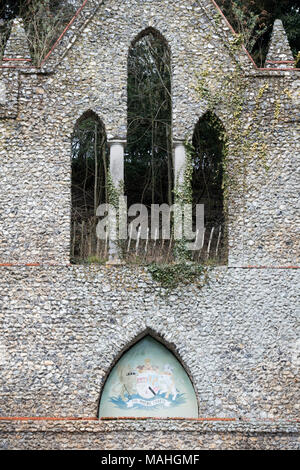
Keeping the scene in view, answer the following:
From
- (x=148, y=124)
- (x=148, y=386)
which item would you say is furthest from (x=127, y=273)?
(x=148, y=124)

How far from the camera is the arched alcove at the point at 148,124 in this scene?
19.6m

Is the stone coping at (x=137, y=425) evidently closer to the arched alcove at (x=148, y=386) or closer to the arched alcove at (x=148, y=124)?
the arched alcove at (x=148, y=386)

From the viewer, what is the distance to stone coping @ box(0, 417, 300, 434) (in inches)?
468

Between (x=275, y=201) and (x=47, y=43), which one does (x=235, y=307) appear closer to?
(x=275, y=201)

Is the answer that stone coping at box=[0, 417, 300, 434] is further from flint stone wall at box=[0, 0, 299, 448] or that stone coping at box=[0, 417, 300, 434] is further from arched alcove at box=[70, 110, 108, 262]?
arched alcove at box=[70, 110, 108, 262]

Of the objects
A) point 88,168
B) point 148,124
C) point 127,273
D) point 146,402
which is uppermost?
point 148,124

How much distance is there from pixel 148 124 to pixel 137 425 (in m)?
11.3

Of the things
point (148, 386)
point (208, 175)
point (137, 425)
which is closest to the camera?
point (137, 425)

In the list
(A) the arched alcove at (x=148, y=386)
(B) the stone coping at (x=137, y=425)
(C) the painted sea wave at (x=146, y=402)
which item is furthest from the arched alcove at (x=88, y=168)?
(B) the stone coping at (x=137, y=425)

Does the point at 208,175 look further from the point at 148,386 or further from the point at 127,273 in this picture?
the point at 148,386

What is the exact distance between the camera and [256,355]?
12477 millimetres

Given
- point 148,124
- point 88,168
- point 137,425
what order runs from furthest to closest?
point 88,168 < point 148,124 < point 137,425

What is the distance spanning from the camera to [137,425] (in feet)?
39.1

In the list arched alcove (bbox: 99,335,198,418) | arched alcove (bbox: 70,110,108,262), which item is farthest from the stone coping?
arched alcove (bbox: 70,110,108,262)
